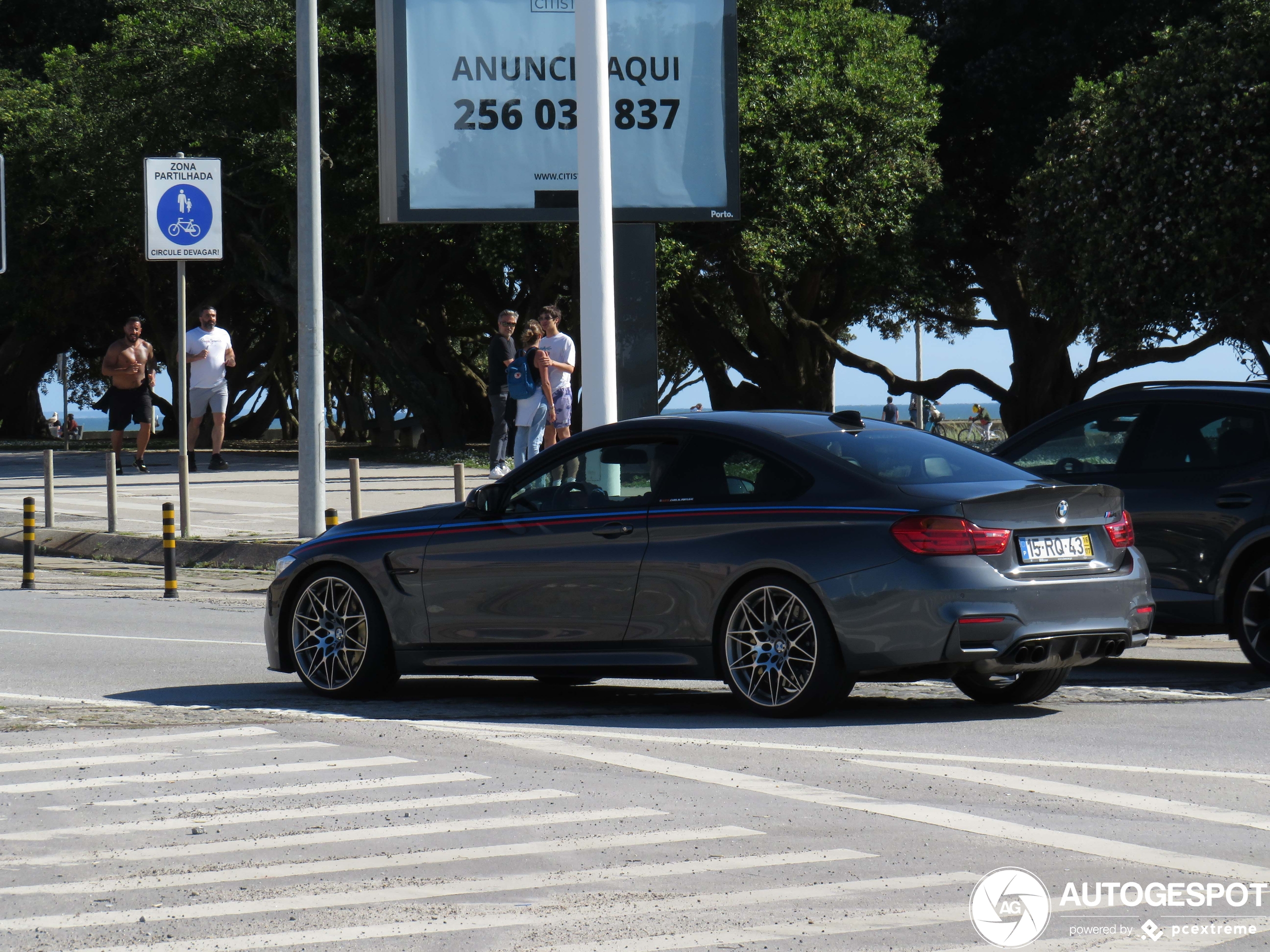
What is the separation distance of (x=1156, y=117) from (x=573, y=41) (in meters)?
16.6

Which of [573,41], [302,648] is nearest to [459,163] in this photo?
[573,41]

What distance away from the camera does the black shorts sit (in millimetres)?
24484

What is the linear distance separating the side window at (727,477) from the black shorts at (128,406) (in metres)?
17.0

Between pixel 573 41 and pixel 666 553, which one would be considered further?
pixel 573 41

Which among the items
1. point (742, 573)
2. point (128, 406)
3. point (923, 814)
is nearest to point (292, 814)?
point (923, 814)

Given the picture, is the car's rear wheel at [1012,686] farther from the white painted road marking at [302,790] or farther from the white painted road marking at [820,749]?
the white painted road marking at [302,790]

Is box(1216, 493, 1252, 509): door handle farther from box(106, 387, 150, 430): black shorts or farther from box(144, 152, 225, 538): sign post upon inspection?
box(106, 387, 150, 430): black shorts

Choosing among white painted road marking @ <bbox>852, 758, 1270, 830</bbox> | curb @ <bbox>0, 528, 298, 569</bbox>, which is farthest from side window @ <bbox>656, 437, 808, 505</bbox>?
curb @ <bbox>0, 528, 298, 569</bbox>

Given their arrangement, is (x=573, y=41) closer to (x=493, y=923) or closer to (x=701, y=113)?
(x=701, y=113)

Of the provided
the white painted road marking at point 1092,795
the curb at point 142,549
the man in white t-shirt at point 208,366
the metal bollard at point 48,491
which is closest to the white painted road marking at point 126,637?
the curb at point 142,549

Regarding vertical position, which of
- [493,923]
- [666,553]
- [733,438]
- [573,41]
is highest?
[573,41]

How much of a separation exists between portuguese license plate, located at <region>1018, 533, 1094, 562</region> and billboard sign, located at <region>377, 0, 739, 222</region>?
10.5 m

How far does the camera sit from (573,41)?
1844cm

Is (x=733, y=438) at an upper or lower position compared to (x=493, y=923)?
upper
